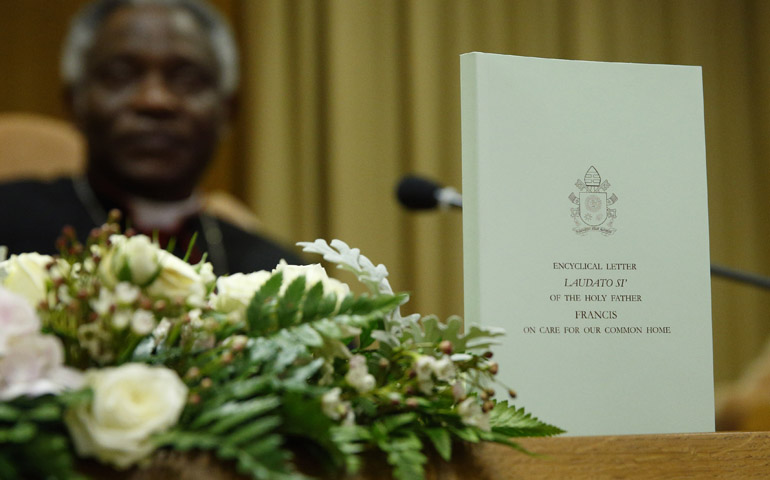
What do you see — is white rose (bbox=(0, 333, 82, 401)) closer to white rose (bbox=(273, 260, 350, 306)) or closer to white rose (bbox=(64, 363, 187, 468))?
white rose (bbox=(64, 363, 187, 468))

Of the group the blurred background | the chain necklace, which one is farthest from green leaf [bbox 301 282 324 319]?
the blurred background

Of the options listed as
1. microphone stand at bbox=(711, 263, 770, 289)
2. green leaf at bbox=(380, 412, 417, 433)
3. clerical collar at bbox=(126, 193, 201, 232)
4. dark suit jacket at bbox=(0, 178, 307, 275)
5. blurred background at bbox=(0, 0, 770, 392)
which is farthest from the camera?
blurred background at bbox=(0, 0, 770, 392)

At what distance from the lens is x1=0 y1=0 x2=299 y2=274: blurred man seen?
2.05m

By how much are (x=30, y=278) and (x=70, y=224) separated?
1678mm

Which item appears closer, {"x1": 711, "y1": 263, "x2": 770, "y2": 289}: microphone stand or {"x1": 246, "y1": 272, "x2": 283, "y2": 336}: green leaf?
{"x1": 246, "y1": 272, "x2": 283, "y2": 336}: green leaf

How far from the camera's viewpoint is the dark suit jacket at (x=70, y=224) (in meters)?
2.01

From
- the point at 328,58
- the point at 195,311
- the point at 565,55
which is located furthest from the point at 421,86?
the point at 195,311

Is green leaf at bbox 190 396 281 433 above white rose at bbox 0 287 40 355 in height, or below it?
below

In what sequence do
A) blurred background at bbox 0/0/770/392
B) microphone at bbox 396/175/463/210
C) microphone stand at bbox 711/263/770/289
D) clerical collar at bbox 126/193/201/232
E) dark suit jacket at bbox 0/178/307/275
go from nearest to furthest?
microphone stand at bbox 711/263/770/289, microphone at bbox 396/175/463/210, dark suit jacket at bbox 0/178/307/275, clerical collar at bbox 126/193/201/232, blurred background at bbox 0/0/770/392

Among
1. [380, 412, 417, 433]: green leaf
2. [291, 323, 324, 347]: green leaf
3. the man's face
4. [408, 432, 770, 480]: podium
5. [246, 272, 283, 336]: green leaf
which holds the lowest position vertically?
[408, 432, 770, 480]: podium

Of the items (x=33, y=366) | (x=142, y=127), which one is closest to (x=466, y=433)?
(x=33, y=366)

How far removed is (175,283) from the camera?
0.44 m

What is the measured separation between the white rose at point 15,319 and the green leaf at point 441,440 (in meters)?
0.21

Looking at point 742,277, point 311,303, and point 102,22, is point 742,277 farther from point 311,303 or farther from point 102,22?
point 102,22
